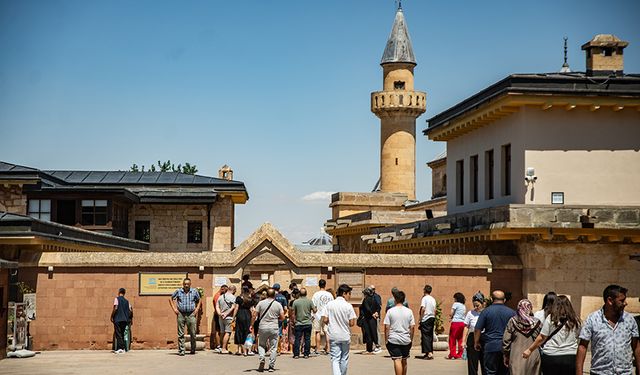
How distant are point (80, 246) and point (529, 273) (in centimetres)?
1270

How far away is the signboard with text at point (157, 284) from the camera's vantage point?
26.8 m

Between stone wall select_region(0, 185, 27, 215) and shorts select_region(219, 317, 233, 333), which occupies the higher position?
stone wall select_region(0, 185, 27, 215)

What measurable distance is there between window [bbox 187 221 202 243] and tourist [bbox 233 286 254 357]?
25967 millimetres

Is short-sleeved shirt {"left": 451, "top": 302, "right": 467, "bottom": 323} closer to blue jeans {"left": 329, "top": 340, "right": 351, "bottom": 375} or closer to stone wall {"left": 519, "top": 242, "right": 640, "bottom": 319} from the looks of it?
stone wall {"left": 519, "top": 242, "right": 640, "bottom": 319}

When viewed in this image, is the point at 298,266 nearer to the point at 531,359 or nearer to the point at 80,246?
the point at 80,246

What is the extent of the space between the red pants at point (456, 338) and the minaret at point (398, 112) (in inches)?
1878

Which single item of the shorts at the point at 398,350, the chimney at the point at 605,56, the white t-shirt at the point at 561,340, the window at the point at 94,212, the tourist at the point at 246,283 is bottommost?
the shorts at the point at 398,350

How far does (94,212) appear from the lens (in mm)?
44906

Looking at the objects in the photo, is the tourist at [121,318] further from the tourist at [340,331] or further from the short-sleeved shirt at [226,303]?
the tourist at [340,331]

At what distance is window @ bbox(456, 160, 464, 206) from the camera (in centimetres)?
3538

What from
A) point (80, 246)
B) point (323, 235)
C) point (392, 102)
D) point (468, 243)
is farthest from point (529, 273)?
point (323, 235)

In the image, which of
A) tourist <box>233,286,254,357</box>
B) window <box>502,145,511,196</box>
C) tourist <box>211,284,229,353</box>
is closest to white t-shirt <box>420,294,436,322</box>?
tourist <box>233,286,254,357</box>

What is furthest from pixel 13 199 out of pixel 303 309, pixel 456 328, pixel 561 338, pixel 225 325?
pixel 561 338

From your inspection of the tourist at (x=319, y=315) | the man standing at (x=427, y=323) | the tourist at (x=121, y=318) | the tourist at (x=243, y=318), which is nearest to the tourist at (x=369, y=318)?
the tourist at (x=319, y=315)
